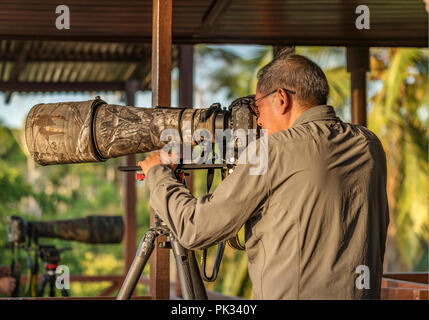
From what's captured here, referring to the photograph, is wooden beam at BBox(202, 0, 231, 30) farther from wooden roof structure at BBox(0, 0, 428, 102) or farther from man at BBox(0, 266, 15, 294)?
man at BBox(0, 266, 15, 294)

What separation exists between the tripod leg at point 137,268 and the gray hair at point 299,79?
1.98 feet

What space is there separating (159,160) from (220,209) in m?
0.33

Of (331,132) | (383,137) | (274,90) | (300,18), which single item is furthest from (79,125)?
(383,137)

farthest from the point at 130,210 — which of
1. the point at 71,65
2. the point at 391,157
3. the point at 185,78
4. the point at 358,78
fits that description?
the point at 391,157

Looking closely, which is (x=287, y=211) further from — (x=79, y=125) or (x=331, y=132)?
(x=79, y=125)

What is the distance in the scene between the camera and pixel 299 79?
1803 mm

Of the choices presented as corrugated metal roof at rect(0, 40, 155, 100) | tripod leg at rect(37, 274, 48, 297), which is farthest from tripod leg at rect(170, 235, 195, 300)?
corrugated metal roof at rect(0, 40, 155, 100)

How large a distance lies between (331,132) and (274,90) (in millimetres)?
192

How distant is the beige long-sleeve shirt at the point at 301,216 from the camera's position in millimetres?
1691

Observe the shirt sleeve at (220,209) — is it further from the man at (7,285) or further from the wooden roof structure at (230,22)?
the man at (7,285)

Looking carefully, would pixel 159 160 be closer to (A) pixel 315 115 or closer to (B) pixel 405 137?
(A) pixel 315 115

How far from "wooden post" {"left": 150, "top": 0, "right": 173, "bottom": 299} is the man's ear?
882mm

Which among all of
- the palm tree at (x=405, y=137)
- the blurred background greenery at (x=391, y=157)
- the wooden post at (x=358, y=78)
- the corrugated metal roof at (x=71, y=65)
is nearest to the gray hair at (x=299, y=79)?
the wooden post at (x=358, y=78)
